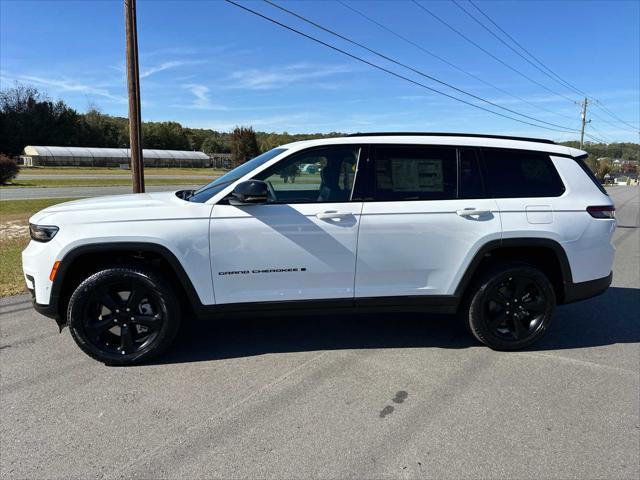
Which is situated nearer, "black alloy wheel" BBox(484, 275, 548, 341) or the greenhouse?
"black alloy wheel" BBox(484, 275, 548, 341)

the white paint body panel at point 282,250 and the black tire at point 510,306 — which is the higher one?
the white paint body panel at point 282,250

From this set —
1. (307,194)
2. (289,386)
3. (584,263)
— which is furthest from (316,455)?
(584,263)

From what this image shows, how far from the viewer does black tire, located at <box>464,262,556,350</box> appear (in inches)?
158

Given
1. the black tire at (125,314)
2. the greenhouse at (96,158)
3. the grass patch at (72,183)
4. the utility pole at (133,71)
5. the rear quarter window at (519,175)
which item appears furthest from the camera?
the greenhouse at (96,158)

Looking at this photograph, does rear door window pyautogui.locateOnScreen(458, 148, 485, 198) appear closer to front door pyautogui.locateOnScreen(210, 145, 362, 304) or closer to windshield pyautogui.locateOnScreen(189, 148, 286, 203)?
front door pyautogui.locateOnScreen(210, 145, 362, 304)

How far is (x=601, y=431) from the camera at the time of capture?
2.87 metres

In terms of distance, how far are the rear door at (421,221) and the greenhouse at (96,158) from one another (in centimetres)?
8366

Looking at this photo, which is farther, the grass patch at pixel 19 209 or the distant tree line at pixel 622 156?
the distant tree line at pixel 622 156

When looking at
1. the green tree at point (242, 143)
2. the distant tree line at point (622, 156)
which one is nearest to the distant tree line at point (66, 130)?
the green tree at point (242, 143)

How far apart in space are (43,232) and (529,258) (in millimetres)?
4170

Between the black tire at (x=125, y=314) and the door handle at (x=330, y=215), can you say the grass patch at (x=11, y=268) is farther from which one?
Result: the door handle at (x=330, y=215)

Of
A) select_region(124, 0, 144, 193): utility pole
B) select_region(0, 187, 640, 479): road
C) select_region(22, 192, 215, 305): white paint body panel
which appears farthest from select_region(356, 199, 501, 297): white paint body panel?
select_region(124, 0, 144, 193): utility pole

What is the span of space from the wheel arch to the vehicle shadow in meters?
0.62

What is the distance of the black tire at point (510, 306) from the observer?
4.00m
